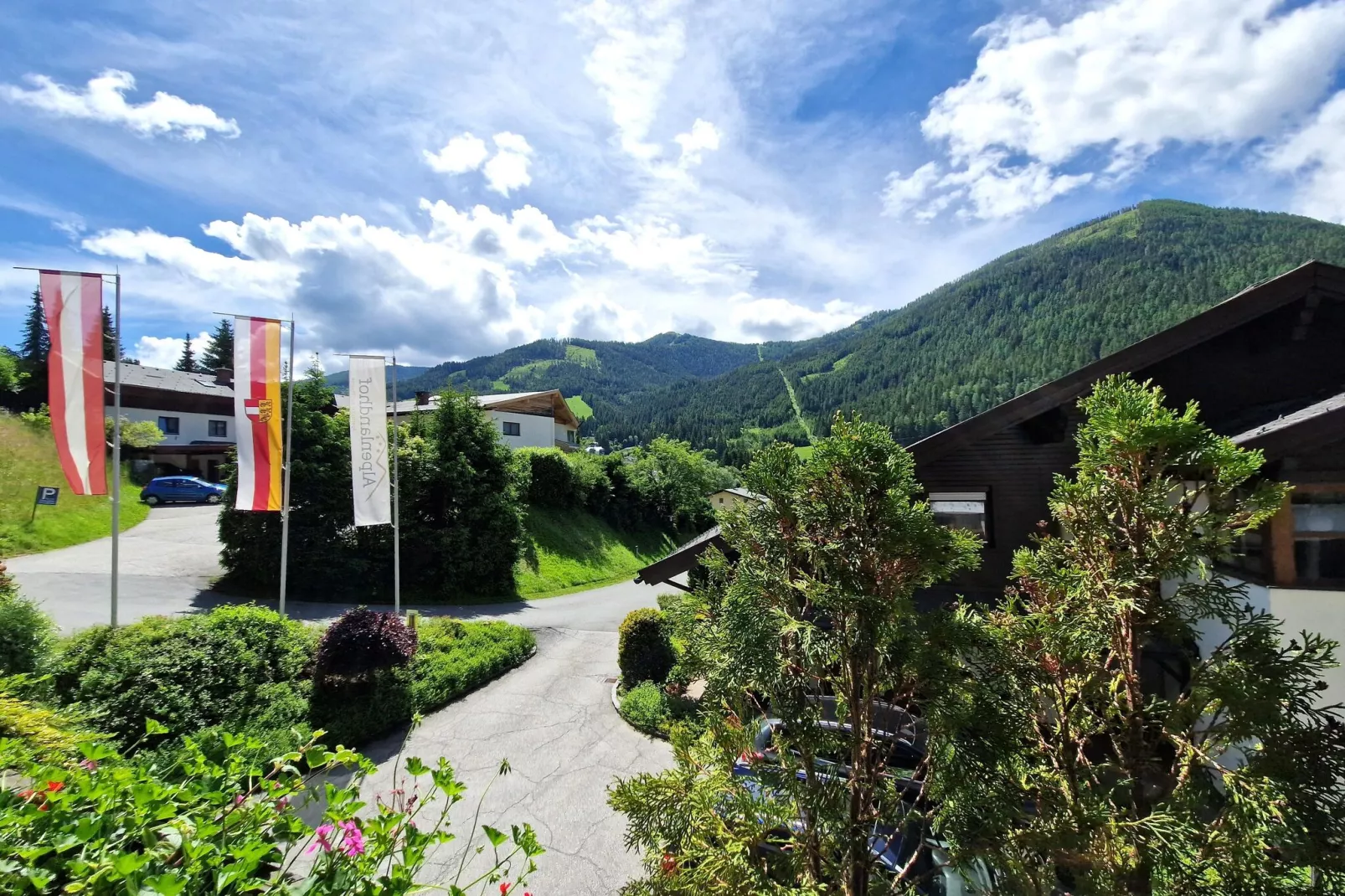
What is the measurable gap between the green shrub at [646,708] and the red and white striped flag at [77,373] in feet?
34.3

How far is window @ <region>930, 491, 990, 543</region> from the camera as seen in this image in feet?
31.4

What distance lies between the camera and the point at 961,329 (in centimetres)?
12500

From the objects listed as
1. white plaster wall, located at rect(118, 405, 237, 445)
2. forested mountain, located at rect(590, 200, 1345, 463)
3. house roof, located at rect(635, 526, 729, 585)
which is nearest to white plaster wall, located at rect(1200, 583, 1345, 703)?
house roof, located at rect(635, 526, 729, 585)

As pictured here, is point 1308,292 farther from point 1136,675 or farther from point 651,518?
point 651,518

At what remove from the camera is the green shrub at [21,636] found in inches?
304

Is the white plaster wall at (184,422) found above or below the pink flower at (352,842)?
above

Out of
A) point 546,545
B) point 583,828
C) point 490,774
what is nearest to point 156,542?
point 546,545

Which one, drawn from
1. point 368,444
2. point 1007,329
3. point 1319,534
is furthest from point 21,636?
point 1007,329

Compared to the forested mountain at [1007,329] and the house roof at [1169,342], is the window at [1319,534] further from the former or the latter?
the forested mountain at [1007,329]

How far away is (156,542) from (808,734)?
29.3 meters

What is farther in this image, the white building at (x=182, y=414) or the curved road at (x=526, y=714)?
the white building at (x=182, y=414)

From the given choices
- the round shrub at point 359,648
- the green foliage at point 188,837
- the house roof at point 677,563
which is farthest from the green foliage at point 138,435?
the green foliage at point 188,837

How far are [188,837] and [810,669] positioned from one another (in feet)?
7.99

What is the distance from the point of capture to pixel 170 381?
45.1 m
